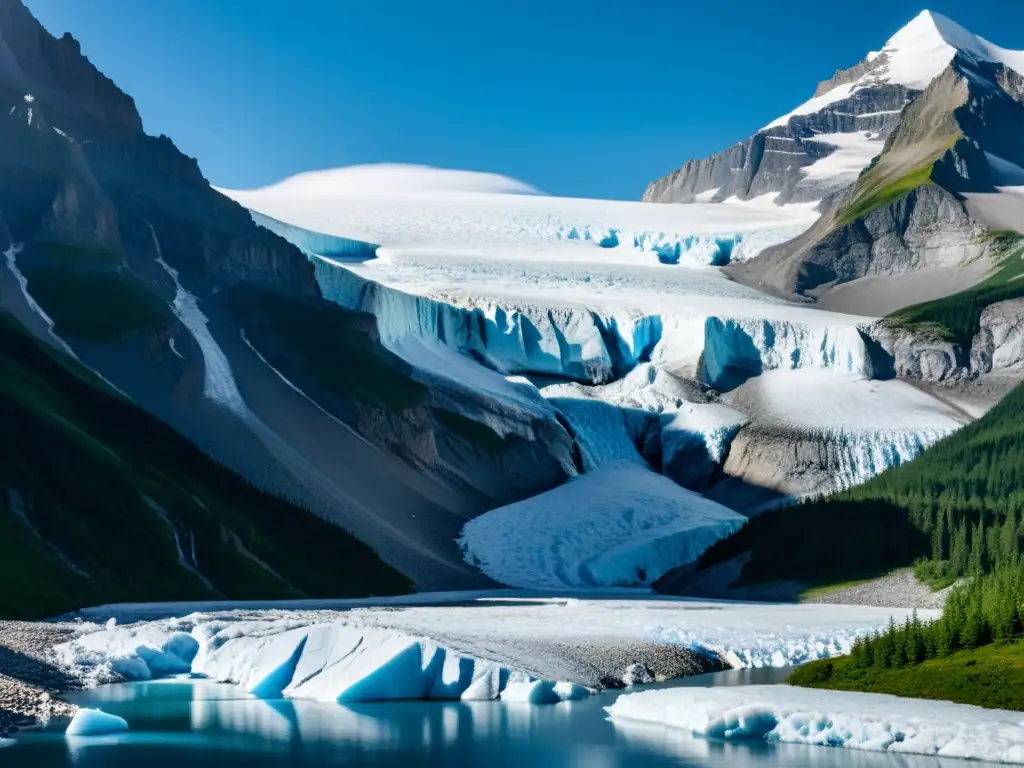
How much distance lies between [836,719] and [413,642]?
16.2 m

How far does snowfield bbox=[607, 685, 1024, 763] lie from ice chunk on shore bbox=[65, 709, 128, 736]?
16.2m

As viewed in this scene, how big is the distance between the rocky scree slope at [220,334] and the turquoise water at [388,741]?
5804 cm

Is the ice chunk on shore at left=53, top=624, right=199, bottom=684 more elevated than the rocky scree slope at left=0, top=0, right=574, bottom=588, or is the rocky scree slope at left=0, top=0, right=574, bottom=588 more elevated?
the rocky scree slope at left=0, top=0, right=574, bottom=588

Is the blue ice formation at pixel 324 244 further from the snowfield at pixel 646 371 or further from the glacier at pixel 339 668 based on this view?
the glacier at pixel 339 668

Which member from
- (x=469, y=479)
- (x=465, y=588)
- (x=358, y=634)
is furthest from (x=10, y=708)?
(x=469, y=479)

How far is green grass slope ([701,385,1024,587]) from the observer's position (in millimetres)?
100562

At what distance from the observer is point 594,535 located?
412 ft

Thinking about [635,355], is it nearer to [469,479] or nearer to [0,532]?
[469,479]

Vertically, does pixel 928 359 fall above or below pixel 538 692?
above

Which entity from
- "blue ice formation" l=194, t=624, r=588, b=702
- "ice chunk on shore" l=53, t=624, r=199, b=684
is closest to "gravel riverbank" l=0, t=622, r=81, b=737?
"ice chunk on shore" l=53, t=624, r=199, b=684

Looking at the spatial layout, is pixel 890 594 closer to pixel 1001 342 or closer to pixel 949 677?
pixel 949 677

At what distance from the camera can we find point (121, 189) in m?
151

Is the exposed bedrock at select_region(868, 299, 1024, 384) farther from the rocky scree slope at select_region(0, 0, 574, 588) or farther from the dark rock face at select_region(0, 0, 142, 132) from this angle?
the dark rock face at select_region(0, 0, 142, 132)

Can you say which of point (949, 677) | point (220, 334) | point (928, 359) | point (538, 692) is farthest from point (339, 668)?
point (928, 359)
